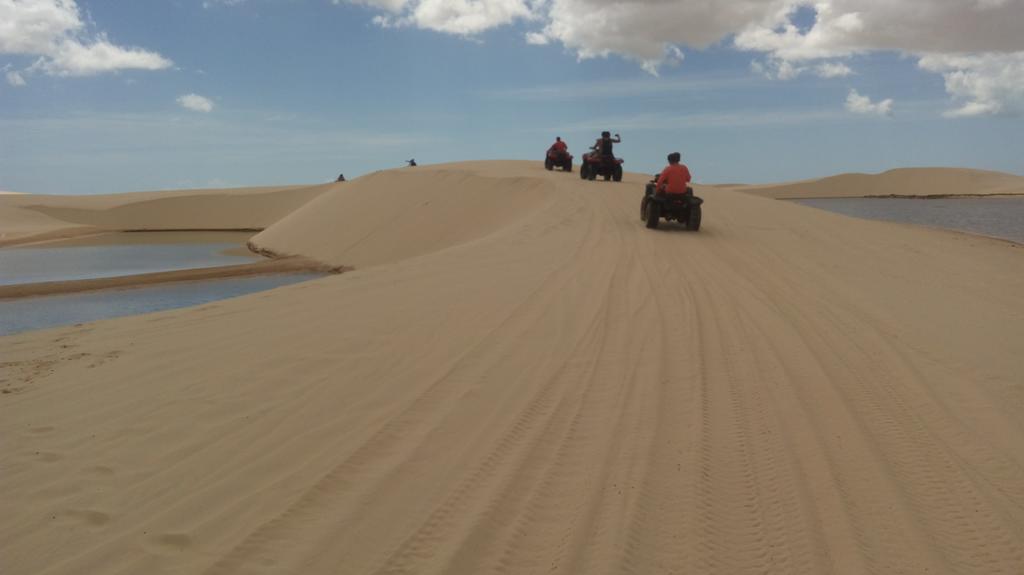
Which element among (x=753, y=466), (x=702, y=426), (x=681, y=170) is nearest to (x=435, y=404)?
(x=702, y=426)

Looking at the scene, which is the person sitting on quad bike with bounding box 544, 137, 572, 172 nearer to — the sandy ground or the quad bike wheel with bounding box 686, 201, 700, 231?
the quad bike wheel with bounding box 686, 201, 700, 231

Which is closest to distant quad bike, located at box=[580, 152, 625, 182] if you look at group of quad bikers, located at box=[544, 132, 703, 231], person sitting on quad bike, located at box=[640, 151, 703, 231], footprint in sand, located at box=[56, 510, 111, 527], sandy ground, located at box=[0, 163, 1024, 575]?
group of quad bikers, located at box=[544, 132, 703, 231]

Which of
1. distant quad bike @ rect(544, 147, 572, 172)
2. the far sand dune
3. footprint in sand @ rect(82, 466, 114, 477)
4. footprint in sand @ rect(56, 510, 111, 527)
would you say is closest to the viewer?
footprint in sand @ rect(56, 510, 111, 527)

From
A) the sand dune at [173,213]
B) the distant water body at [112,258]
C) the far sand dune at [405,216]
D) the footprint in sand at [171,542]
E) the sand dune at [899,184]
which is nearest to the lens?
the footprint in sand at [171,542]

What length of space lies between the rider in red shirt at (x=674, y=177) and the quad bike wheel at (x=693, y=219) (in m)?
0.45

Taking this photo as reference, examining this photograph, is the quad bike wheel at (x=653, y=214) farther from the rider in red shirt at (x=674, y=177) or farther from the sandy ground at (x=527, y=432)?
the sandy ground at (x=527, y=432)

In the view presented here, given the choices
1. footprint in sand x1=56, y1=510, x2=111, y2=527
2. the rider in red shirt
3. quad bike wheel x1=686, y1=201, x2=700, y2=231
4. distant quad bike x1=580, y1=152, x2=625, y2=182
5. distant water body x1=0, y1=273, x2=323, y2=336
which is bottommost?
distant water body x1=0, y1=273, x2=323, y2=336

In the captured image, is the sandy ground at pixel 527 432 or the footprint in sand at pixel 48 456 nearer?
the sandy ground at pixel 527 432

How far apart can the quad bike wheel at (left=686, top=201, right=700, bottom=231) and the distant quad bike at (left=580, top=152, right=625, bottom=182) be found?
331 inches

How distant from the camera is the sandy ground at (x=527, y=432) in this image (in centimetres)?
297

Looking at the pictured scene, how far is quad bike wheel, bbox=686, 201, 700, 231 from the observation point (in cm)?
1317

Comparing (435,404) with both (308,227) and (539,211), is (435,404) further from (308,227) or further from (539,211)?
(308,227)

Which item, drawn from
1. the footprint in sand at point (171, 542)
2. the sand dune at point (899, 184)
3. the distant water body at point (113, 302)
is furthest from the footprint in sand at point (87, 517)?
the sand dune at point (899, 184)

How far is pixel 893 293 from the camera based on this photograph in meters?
8.09
